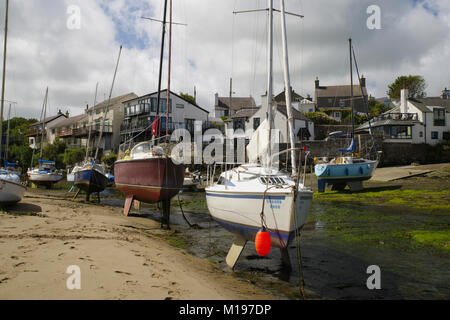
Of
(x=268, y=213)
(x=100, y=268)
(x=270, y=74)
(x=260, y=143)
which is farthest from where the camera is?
(x=270, y=74)

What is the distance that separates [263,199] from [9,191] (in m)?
11.1

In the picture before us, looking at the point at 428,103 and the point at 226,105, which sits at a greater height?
the point at 226,105

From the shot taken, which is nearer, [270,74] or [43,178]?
[270,74]

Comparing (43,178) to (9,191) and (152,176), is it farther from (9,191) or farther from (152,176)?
(152,176)

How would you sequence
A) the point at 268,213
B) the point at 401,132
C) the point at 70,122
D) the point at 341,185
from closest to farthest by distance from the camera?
the point at 268,213
the point at 341,185
the point at 401,132
the point at 70,122

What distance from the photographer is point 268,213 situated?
23.5 feet

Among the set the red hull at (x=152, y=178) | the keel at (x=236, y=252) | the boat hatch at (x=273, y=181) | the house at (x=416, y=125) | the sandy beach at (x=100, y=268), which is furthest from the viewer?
the house at (x=416, y=125)

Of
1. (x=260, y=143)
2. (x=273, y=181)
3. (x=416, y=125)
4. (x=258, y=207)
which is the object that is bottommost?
(x=258, y=207)

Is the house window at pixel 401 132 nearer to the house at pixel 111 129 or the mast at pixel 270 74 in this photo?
the mast at pixel 270 74

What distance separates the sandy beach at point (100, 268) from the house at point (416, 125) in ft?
132

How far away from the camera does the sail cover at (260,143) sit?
916cm

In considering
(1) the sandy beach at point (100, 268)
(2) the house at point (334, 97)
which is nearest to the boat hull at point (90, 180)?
(1) the sandy beach at point (100, 268)

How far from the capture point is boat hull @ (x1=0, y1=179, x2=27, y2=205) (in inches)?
464

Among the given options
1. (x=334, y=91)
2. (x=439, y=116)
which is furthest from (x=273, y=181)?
(x=334, y=91)
